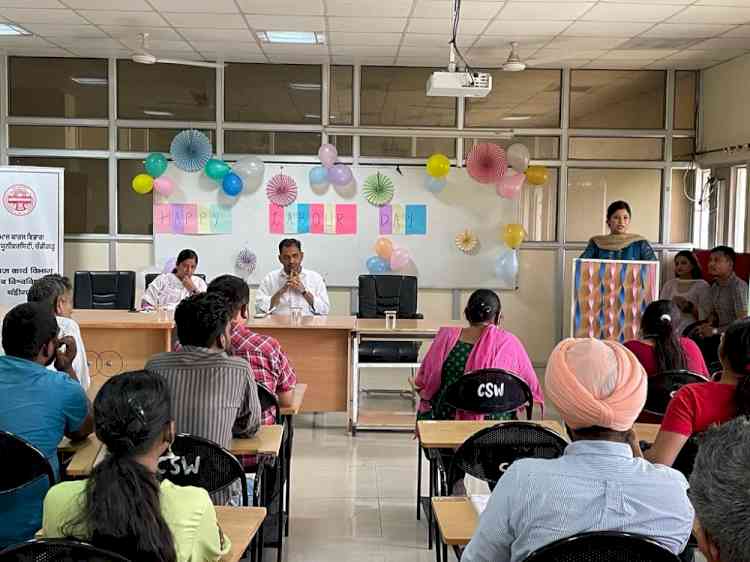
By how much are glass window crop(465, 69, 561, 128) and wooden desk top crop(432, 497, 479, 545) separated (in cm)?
668

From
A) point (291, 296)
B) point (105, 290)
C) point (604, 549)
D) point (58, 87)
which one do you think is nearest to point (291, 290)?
point (291, 296)

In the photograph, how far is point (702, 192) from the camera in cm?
873

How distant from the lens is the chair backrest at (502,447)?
9.12 ft

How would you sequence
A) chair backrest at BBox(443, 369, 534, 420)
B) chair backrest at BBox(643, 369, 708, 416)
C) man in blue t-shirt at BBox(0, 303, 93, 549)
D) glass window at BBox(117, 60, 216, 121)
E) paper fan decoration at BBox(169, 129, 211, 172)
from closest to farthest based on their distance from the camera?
man in blue t-shirt at BBox(0, 303, 93, 549), chair backrest at BBox(643, 369, 708, 416), chair backrest at BBox(443, 369, 534, 420), paper fan decoration at BBox(169, 129, 211, 172), glass window at BBox(117, 60, 216, 121)

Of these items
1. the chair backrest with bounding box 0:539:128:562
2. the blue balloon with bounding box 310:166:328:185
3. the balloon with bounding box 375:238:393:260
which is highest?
the blue balloon with bounding box 310:166:328:185

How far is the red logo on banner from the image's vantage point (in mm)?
7812

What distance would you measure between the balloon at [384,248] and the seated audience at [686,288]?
2644 millimetres

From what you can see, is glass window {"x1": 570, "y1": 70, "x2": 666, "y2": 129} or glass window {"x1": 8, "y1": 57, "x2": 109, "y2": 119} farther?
glass window {"x1": 570, "y1": 70, "x2": 666, "y2": 129}

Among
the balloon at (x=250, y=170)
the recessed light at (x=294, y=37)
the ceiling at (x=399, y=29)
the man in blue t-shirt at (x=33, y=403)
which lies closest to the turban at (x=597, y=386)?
the man in blue t-shirt at (x=33, y=403)

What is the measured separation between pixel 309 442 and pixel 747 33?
4.86m

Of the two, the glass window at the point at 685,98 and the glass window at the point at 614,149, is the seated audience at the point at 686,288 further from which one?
the glass window at the point at 685,98

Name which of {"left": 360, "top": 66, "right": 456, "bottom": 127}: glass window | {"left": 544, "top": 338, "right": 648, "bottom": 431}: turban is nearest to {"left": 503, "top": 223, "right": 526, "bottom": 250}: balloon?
{"left": 360, "top": 66, "right": 456, "bottom": 127}: glass window

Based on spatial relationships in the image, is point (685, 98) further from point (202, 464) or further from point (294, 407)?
point (202, 464)

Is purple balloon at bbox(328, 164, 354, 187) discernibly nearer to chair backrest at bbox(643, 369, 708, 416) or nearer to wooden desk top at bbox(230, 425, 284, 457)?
chair backrest at bbox(643, 369, 708, 416)
